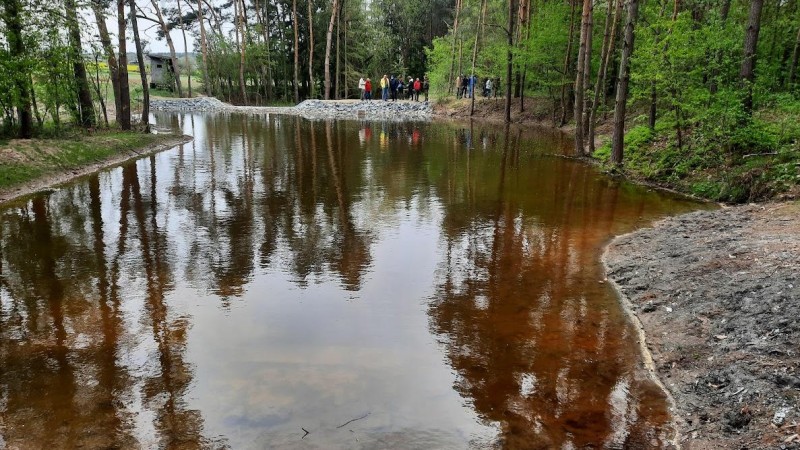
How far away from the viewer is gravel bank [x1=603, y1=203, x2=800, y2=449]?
4266 mm

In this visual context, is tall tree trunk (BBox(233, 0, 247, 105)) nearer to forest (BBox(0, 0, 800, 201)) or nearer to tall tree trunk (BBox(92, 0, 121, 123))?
forest (BBox(0, 0, 800, 201))

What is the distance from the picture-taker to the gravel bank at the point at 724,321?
4266 millimetres

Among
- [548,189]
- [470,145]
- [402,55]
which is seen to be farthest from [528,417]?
[402,55]

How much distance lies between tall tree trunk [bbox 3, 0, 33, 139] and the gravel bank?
15.2m

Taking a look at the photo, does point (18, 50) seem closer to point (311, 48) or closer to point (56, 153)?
point (56, 153)

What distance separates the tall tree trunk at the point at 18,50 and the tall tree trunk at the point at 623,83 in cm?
1604

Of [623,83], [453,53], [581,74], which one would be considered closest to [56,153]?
[623,83]

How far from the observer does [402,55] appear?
2290 inches

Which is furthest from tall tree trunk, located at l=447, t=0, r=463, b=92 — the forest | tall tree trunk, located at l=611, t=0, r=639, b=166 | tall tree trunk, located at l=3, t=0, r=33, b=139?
tall tree trunk, located at l=3, t=0, r=33, b=139

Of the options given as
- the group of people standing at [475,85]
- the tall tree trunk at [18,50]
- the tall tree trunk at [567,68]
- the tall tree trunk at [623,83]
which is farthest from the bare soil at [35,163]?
the group of people standing at [475,85]

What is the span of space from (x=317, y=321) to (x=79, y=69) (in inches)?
690

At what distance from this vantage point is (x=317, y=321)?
249 inches

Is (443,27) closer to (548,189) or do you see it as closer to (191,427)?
(548,189)

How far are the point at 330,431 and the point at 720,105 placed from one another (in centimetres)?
1225
